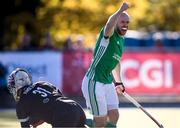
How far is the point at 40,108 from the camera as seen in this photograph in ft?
26.6

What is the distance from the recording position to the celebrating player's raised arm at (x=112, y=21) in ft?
29.5

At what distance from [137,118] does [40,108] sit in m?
7.25

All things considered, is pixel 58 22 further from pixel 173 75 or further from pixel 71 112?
pixel 71 112

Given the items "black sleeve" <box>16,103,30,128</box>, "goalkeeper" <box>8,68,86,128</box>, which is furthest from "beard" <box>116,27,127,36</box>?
"black sleeve" <box>16,103,30,128</box>

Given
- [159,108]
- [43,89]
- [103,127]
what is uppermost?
[43,89]

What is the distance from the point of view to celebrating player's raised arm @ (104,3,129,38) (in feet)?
29.5

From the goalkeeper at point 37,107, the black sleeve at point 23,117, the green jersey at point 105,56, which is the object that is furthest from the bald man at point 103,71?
the black sleeve at point 23,117

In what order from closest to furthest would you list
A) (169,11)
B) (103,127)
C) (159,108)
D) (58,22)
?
(103,127) < (159,108) < (58,22) < (169,11)

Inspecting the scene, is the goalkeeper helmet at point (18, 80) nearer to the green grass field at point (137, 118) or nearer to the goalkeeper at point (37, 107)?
the goalkeeper at point (37, 107)

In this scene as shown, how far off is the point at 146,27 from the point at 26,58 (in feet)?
63.5

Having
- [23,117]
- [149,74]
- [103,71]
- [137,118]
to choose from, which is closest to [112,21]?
[103,71]

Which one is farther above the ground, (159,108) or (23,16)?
(23,16)

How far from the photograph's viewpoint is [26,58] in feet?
68.1

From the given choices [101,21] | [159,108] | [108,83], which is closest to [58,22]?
[101,21]
